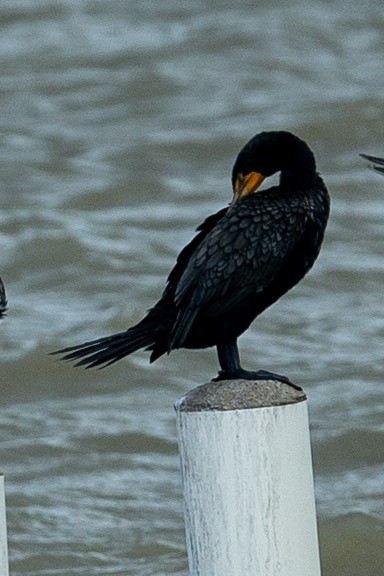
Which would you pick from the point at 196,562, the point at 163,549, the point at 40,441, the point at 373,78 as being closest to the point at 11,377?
the point at 40,441

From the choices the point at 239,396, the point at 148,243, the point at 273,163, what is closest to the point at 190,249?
the point at 273,163

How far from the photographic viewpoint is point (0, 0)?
1276 cm

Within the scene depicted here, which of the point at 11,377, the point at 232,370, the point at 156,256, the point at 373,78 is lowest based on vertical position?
the point at 232,370

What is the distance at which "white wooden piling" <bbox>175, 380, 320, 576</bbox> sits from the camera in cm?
300

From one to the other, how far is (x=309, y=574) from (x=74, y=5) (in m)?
10.0

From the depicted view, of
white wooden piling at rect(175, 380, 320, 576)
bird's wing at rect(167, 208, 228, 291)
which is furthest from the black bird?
white wooden piling at rect(175, 380, 320, 576)

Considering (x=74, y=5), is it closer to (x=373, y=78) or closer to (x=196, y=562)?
(x=373, y=78)

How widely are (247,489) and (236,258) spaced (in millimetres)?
655

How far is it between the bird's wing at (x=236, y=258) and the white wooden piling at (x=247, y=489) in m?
0.40

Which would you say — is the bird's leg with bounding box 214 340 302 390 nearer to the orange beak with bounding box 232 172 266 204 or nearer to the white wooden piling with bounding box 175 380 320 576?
the white wooden piling with bounding box 175 380 320 576

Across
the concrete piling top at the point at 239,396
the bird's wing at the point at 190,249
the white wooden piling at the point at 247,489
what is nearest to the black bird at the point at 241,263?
the bird's wing at the point at 190,249

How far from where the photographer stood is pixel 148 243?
385 inches

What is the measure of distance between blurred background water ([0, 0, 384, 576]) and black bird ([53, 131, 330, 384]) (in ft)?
9.08

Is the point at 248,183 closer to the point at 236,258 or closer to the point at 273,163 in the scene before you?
the point at 273,163
